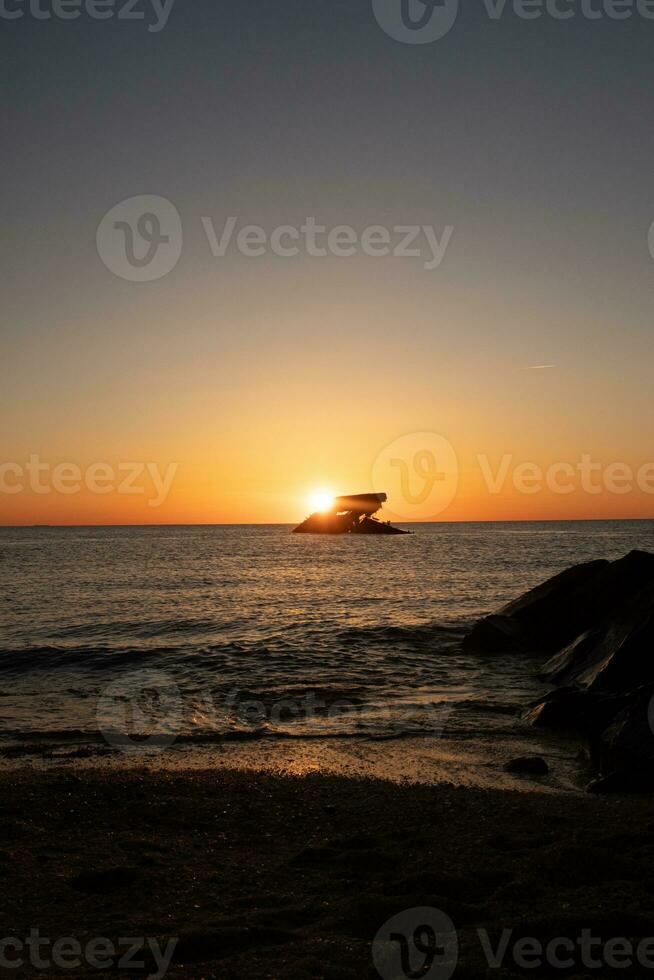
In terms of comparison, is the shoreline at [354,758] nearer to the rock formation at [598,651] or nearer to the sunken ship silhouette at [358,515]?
the rock formation at [598,651]

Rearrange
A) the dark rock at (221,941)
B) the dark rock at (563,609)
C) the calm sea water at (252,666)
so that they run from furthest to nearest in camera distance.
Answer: the dark rock at (563,609)
the calm sea water at (252,666)
the dark rock at (221,941)

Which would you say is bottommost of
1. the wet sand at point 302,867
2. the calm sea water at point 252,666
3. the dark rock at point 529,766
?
the calm sea water at point 252,666

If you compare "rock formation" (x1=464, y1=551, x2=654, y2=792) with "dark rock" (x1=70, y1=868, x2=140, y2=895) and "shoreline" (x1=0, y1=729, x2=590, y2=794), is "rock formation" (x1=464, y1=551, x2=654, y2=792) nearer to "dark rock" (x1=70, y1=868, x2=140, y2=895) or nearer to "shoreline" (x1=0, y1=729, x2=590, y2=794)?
"shoreline" (x1=0, y1=729, x2=590, y2=794)

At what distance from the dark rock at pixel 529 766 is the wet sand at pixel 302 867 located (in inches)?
41.2

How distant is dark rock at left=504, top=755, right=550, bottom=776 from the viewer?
9.16 meters

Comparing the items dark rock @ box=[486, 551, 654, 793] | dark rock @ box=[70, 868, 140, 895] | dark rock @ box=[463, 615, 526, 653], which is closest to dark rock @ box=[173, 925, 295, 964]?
dark rock @ box=[70, 868, 140, 895]

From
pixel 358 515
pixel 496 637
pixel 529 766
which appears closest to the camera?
pixel 529 766

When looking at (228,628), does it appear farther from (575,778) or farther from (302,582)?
(302,582)

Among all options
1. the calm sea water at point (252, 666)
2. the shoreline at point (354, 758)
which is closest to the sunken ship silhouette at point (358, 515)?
the calm sea water at point (252, 666)

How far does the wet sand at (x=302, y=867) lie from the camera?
184 inches

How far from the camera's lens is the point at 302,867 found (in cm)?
606

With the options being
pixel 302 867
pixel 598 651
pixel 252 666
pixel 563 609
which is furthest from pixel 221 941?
pixel 563 609

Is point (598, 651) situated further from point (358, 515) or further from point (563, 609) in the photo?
point (358, 515)

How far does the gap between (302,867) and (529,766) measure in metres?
4.43
